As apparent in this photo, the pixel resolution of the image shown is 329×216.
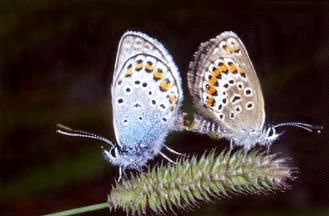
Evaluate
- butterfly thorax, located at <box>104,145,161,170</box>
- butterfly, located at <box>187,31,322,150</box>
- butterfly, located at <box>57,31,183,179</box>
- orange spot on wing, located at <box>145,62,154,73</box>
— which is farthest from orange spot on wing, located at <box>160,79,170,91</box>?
butterfly thorax, located at <box>104,145,161,170</box>

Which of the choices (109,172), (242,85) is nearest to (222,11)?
(109,172)

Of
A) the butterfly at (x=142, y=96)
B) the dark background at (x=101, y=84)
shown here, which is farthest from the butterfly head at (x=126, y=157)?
the dark background at (x=101, y=84)

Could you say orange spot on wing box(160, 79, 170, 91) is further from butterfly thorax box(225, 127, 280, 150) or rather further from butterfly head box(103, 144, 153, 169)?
butterfly thorax box(225, 127, 280, 150)

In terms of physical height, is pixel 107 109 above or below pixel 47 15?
below

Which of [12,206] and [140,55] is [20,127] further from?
[140,55]

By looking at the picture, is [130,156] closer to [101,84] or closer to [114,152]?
[114,152]

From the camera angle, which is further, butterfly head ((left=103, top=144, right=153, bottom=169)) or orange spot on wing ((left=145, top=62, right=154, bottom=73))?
orange spot on wing ((left=145, top=62, right=154, bottom=73))
